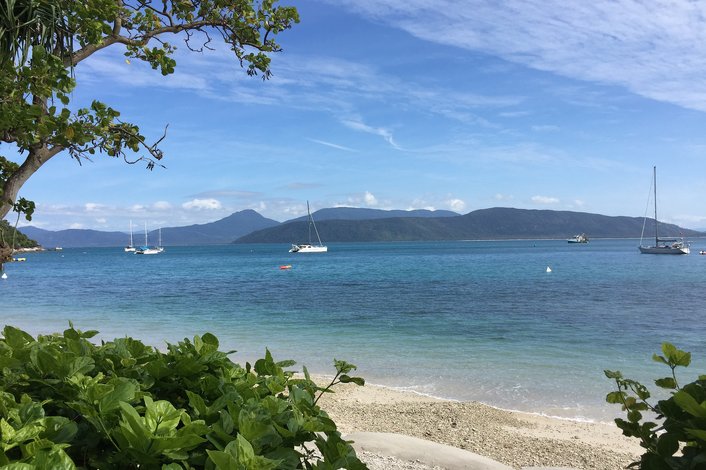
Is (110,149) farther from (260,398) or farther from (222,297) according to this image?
(222,297)

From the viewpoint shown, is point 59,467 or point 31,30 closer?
point 59,467

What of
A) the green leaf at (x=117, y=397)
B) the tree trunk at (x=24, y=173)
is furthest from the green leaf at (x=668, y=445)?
the tree trunk at (x=24, y=173)

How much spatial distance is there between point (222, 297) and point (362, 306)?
9.95 meters

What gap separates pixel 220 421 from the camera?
157cm

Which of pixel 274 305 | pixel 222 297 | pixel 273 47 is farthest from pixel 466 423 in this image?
pixel 222 297

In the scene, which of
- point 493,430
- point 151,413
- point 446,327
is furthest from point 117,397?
point 446,327

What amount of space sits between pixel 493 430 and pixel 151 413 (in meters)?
7.45

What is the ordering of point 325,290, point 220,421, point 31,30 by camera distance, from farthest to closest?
1. point 325,290
2. point 31,30
3. point 220,421

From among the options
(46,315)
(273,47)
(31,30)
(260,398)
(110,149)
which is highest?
(273,47)

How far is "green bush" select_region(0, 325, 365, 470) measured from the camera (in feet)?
4.44

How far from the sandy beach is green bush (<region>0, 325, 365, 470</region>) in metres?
5.58

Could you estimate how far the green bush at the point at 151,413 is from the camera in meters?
1.35

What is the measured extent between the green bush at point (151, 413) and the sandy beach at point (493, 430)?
220 inches

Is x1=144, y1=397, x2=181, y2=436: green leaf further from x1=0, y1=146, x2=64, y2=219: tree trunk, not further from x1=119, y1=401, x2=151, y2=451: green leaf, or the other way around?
x1=0, y1=146, x2=64, y2=219: tree trunk
